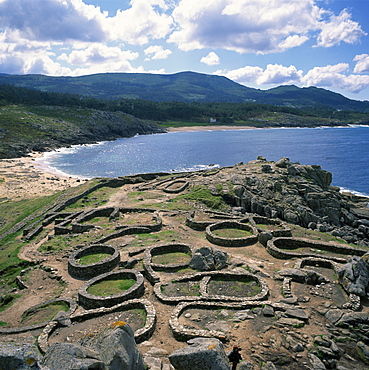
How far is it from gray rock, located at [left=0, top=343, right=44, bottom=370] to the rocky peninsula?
2cm

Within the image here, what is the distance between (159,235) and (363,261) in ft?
60.8

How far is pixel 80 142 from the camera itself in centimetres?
14962

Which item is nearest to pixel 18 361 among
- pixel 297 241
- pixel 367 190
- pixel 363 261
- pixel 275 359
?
pixel 275 359

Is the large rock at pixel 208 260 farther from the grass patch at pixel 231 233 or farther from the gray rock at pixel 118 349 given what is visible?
the gray rock at pixel 118 349

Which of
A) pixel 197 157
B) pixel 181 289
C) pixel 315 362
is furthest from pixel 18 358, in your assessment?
pixel 197 157

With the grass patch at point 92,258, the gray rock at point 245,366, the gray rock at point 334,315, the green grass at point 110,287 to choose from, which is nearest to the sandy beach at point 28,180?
the grass patch at point 92,258

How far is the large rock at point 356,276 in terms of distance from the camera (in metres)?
18.6

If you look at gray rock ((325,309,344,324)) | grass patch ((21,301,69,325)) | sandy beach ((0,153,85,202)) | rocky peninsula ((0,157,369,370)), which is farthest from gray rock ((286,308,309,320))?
sandy beach ((0,153,85,202))

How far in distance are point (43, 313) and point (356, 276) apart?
20236mm

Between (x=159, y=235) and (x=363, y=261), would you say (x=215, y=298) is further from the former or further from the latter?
(x=159, y=235)

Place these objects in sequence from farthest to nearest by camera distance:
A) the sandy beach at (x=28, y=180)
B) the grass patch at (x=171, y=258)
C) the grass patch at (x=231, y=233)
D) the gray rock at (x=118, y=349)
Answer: the sandy beach at (x=28, y=180) → the grass patch at (x=231, y=233) → the grass patch at (x=171, y=258) → the gray rock at (x=118, y=349)

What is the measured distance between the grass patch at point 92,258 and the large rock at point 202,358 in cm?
1715

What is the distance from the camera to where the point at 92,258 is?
2675cm

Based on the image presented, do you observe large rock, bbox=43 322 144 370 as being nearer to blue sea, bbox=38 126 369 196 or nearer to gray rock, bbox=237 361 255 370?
gray rock, bbox=237 361 255 370
